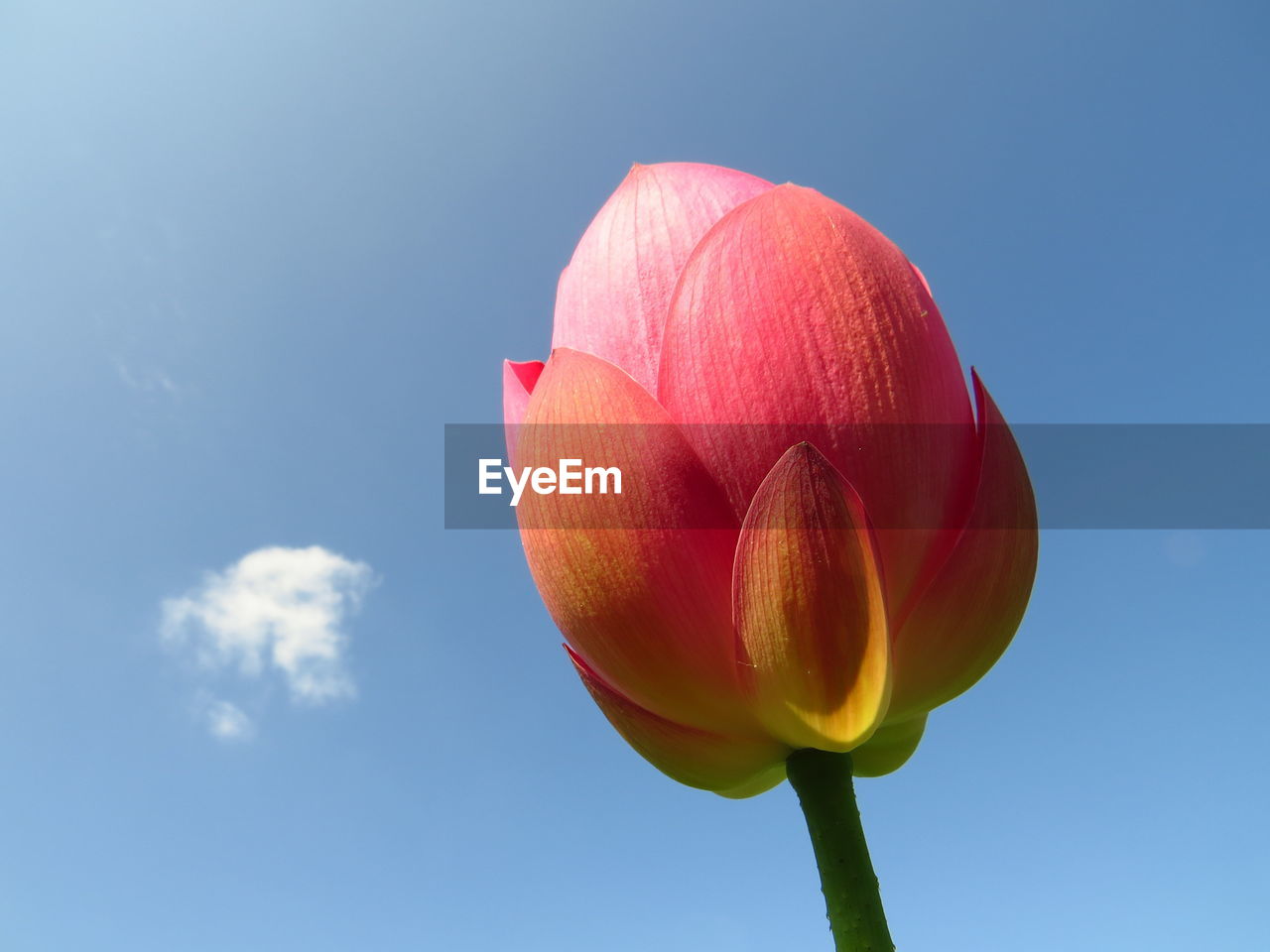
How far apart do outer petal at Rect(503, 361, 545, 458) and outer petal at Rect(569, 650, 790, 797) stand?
0.20 meters

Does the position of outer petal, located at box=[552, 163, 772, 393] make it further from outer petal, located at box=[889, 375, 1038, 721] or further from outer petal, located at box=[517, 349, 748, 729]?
outer petal, located at box=[889, 375, 1038, 721]

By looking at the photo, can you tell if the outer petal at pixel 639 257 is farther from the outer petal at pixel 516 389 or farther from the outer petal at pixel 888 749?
the outer petal at pixel 888 749

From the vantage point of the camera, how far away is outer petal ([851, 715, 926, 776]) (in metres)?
0.56

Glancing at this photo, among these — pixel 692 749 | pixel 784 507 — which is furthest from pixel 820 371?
pixel 692 749

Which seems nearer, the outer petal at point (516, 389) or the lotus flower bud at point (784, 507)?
the lotus flower bud at point (784, 507)

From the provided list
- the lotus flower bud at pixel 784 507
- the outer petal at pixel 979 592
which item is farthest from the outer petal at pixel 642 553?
the outer petal at pixel 979 592

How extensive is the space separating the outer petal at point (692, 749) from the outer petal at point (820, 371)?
0.14 metres

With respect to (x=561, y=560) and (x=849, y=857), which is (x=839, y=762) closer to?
(x=849, y=857)

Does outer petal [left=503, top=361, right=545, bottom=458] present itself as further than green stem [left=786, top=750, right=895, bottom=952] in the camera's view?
Yes

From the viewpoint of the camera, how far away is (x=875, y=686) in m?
0.42

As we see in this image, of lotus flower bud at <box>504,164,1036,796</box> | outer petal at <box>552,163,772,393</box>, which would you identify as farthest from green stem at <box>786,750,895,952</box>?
outer petal at <box>552,163,772,393</box>

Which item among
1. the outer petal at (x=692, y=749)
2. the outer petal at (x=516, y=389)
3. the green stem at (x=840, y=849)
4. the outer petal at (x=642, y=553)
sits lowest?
the green stem at (x=840, y=849)

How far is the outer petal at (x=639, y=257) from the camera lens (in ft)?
1.74

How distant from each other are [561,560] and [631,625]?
6 cm
